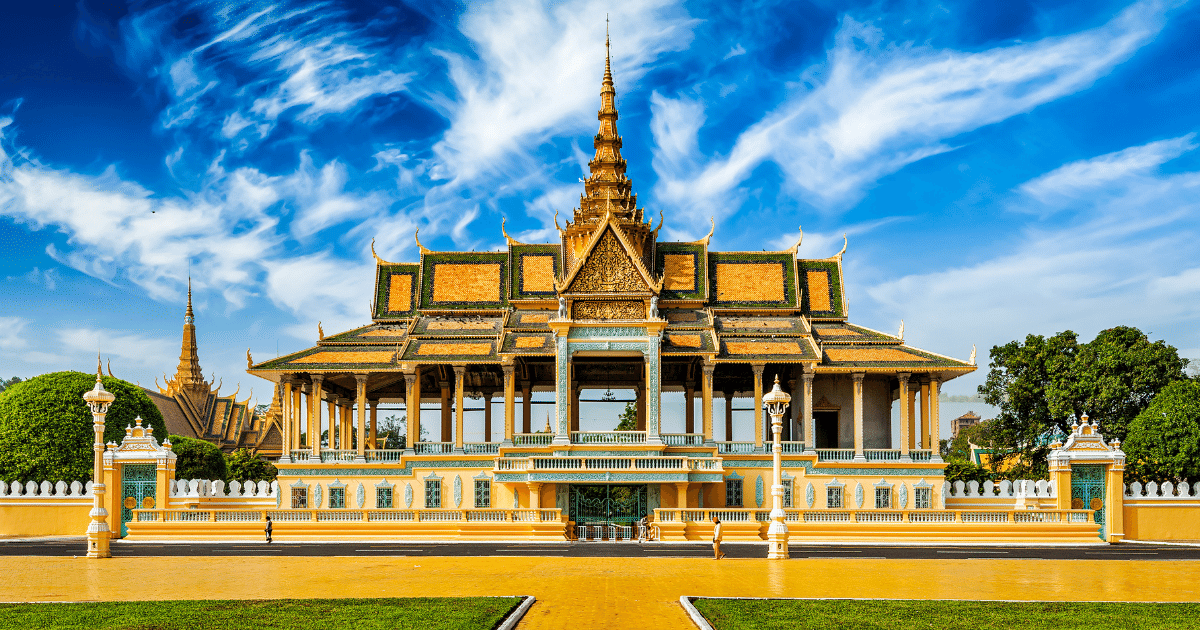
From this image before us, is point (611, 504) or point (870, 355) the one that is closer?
point (611, 504)

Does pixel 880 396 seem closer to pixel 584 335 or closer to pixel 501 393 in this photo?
pixel 584 335

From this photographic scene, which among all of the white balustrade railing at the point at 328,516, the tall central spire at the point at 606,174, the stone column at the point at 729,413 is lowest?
the white balustrade railing at the point at 328,516

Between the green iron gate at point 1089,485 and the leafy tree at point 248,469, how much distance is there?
48.0 m

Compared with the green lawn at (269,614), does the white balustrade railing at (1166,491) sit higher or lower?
lower

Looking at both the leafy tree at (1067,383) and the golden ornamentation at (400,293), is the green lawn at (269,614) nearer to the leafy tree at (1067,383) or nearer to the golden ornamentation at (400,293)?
the golden ornamentation at (400,293)

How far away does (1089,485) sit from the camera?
35062mm

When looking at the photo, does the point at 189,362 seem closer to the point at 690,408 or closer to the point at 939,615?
the point at 690,408

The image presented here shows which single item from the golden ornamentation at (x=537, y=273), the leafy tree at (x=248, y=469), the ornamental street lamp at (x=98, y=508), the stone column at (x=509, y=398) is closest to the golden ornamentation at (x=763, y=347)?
the stone column at (x=509, y=398)

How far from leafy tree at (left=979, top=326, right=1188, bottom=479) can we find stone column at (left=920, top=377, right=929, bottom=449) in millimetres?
5573

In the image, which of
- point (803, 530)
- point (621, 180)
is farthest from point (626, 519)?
point (621, 180)

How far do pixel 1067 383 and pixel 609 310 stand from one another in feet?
66.2

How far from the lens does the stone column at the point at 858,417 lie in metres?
40.3

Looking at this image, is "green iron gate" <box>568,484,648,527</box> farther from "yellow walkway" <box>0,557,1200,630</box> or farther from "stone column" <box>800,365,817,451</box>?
"yellow walkway" <box>0,557,1200,630</box>

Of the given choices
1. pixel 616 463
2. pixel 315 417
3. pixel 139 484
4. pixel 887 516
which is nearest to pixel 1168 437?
pixel 887 516
